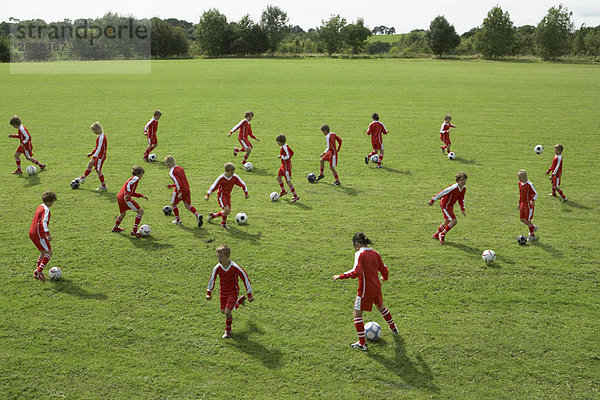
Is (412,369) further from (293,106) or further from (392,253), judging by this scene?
(293,106)

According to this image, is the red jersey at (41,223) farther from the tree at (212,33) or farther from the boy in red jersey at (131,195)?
the tree at (212,33)

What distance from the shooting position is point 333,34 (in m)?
106

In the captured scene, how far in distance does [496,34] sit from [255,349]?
9767cm

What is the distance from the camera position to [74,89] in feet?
140

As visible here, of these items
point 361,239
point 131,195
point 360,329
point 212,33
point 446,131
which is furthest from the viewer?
point 212,33

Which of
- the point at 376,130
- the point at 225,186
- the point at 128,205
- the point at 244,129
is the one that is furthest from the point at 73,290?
the point at 376,130

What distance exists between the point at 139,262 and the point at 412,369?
688 centimetres

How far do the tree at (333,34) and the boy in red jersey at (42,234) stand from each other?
101 metres

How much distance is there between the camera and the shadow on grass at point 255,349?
8016mm

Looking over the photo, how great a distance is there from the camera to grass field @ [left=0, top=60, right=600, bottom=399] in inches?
302

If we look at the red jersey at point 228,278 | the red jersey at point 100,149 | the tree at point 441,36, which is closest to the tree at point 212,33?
the tree at point 441,36

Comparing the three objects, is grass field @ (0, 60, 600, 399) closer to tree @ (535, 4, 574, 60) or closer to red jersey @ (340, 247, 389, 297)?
red jersey @ (340, 247, 389, 297)

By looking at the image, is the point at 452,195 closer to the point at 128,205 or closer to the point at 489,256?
the point at 489,256

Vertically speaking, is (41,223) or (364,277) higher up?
(41,223)
